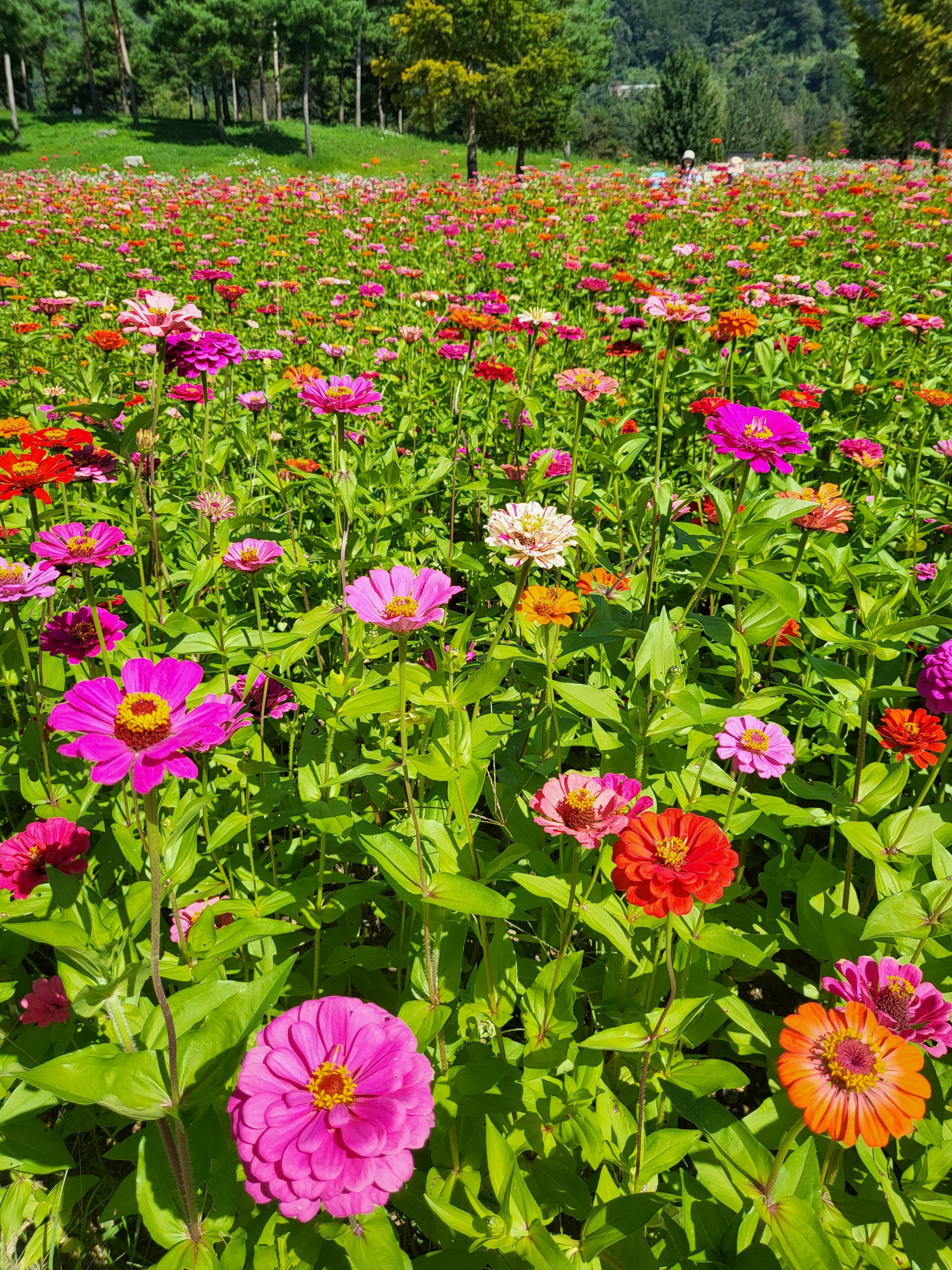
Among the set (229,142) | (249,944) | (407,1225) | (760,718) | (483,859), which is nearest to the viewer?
(407,1225)

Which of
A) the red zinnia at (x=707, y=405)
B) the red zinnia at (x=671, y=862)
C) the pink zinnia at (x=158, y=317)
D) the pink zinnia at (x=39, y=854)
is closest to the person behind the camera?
the red zinnia at (x=671, y=862)

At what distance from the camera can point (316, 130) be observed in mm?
31438

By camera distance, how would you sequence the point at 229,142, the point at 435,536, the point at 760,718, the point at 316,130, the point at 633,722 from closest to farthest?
the point at 633,722 < the point at 760,718 < the point at 435,536 < the point at 229,142 < the point at 316,130

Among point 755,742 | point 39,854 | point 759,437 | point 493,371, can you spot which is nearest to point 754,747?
point 755,742

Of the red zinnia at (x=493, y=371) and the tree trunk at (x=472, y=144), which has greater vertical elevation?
the tree trunk at (x=472, y=144)

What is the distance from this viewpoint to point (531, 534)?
1630mm

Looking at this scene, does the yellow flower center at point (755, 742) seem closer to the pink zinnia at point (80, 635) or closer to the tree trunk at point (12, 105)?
the pink zinnia at point (80, 635)

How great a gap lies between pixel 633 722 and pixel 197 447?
10.2ft

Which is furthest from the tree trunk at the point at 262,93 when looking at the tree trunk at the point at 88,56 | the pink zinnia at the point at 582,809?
the pink zinnia at the point at 582,809

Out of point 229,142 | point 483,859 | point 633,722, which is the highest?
point 229,142

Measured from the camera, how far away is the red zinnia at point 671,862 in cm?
109

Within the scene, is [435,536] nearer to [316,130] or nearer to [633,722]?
[633,722]

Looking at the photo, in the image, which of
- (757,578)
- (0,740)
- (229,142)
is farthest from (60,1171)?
(229,142)

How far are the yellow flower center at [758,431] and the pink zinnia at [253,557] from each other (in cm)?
136
